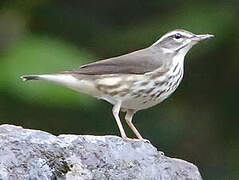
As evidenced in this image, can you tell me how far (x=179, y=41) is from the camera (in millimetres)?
8492

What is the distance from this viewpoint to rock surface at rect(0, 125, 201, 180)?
6492mm

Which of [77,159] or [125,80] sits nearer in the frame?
[77,159]

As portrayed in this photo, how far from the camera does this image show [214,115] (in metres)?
10.8

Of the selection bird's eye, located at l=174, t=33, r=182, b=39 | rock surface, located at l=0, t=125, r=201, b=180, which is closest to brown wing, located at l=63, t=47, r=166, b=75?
bird's eye, located at l=174, t=33, r=182, b=39

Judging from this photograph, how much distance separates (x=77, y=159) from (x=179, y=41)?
6.61 feet

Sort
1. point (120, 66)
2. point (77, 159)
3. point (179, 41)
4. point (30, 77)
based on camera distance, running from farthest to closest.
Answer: point (179, 41)
point (120, 66)
point (30, 77)
point (77, 159)

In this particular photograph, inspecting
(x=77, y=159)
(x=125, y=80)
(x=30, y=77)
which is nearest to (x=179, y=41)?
(x=125, y=80)

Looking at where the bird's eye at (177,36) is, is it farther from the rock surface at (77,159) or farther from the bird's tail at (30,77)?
the rock surface at (77,159)

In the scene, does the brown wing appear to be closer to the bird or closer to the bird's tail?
the bird

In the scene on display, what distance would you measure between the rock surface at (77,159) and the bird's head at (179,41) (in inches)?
56.2

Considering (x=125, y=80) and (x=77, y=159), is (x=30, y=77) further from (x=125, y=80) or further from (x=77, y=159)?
(x=77, y=159)

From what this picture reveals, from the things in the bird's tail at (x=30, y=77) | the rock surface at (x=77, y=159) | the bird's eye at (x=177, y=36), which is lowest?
the rock surface at (x=77, y=159)

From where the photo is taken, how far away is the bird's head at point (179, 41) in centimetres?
841

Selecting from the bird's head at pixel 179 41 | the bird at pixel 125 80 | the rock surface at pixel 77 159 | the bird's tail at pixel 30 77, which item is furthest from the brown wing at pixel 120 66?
the rock surface at pixel 77 159
